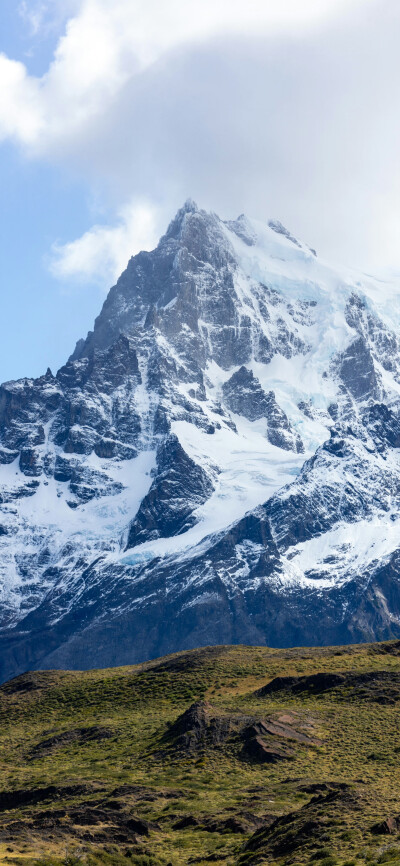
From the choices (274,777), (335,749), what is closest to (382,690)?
(335,749)

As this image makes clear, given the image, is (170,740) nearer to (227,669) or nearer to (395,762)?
(395,762)

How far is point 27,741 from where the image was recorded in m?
113

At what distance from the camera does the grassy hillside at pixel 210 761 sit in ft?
224

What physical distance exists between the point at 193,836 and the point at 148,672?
67316 mm

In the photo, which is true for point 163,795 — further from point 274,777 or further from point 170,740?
point 170,740

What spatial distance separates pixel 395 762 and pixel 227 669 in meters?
47.8

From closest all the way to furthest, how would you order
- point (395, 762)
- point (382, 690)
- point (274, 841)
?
point (274, 841) → point (395, 762) → point (382, 690)

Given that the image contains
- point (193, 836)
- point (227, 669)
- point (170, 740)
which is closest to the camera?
point (193, 836)

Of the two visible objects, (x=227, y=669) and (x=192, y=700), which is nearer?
(x=192, y=700)

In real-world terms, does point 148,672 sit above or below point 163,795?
above

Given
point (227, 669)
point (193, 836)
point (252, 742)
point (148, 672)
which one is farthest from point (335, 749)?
point (148, 672)

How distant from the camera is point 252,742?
9525 cm

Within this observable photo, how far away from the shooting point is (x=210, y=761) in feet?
310

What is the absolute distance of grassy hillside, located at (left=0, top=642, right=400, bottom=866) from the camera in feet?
224
